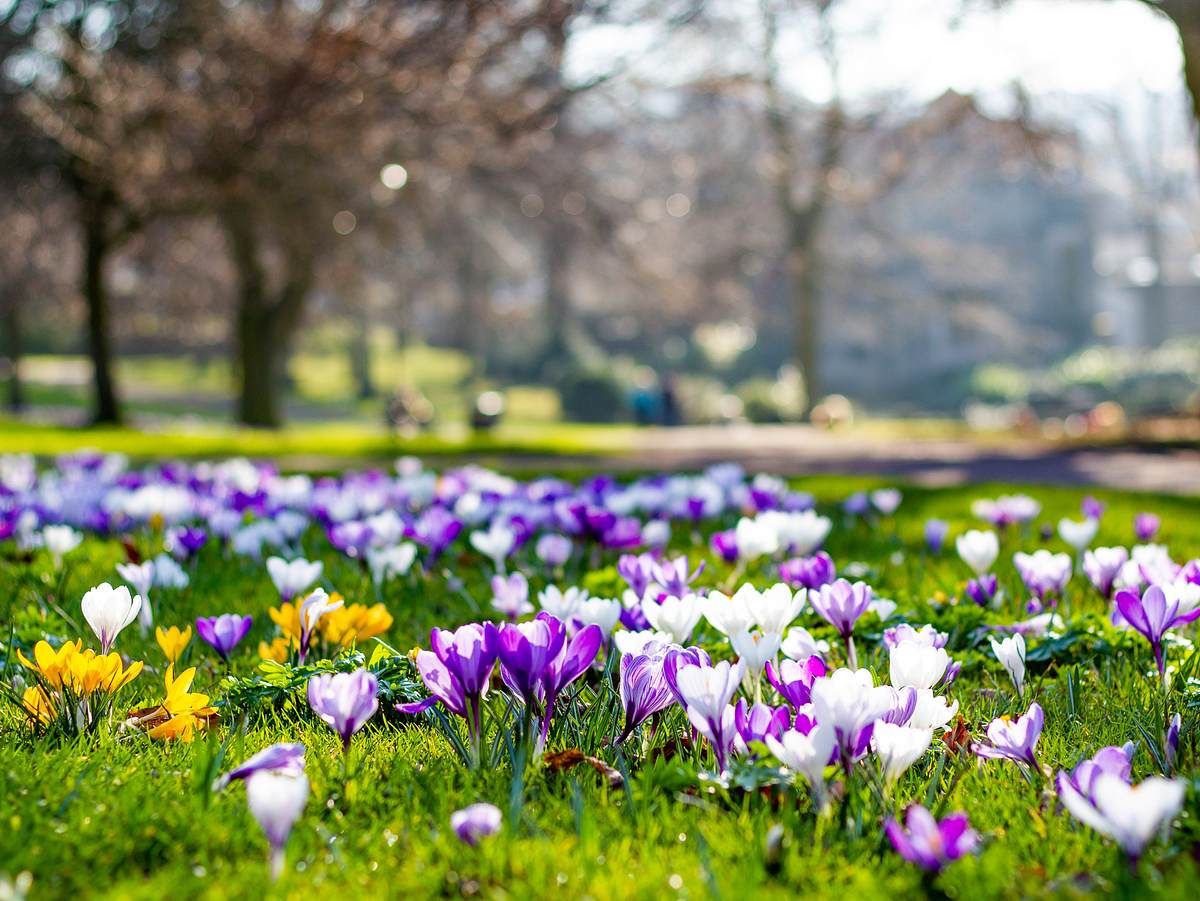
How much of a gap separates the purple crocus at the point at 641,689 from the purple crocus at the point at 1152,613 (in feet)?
3.05

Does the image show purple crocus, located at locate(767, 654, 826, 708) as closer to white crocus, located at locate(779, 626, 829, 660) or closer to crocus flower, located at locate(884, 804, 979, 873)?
white crocus, located at locate(779, 626, 829, 660)

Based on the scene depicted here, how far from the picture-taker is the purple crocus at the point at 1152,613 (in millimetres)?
2338

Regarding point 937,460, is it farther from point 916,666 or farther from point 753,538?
point 916,666

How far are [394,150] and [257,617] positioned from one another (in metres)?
16.9

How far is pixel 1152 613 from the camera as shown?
2375mm

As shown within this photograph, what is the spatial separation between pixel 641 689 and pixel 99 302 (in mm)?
20671

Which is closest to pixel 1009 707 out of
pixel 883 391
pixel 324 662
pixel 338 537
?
pixel 324 662

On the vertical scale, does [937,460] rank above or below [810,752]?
below

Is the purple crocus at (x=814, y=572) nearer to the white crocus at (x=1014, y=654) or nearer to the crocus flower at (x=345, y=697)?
the white crocus at (x=1014, y=654)

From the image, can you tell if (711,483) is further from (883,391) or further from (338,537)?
(883,391)

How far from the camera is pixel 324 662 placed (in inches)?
98.7

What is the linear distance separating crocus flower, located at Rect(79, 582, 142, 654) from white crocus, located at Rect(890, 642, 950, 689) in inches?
55.4

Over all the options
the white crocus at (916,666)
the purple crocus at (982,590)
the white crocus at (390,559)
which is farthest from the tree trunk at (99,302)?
the white crocus at (916,666)

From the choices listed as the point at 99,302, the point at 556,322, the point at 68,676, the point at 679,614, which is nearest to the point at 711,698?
the point at 679,614
